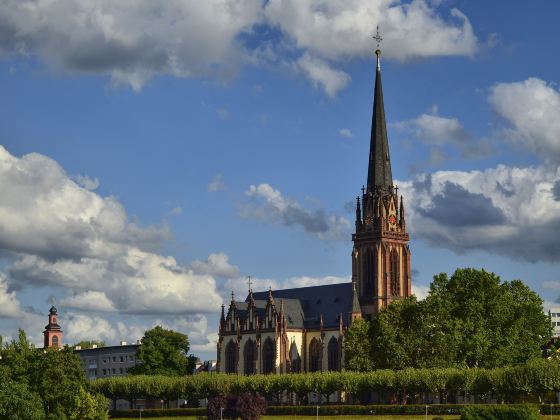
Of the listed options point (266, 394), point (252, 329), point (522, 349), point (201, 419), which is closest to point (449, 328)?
point (522, 349)

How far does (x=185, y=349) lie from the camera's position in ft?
629

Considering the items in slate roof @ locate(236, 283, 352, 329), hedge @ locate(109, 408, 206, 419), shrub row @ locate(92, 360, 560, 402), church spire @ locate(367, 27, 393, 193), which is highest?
church spire @ locate(367, 27, 393, 193)

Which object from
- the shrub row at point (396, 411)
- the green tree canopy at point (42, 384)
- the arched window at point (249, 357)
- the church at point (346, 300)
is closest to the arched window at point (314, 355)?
the church at point (346, 300)

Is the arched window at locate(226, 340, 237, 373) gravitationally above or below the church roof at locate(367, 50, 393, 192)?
below

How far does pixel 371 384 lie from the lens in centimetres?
14562

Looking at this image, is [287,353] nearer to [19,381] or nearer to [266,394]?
[266,394]

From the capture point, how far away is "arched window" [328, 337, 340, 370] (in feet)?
591

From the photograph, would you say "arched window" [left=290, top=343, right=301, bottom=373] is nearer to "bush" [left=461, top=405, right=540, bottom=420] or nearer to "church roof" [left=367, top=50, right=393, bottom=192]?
"church roof" [left=367, top=50, right=393, bottom=192]

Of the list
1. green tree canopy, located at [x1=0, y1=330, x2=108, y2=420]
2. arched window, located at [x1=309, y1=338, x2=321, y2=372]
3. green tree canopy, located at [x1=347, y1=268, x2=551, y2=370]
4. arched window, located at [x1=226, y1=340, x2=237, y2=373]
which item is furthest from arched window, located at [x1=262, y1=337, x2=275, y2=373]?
green tree canopy, located at [x1=0, y1=330, x2=108, y2=420]

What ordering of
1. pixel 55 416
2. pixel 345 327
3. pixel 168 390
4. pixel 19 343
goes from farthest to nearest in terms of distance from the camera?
pixel 345 327 → pixel 168 390 → pixel 19 343 → pixel 55 416

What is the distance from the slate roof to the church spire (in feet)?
57.3

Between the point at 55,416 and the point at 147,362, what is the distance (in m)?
65.6

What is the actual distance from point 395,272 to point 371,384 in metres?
40.2

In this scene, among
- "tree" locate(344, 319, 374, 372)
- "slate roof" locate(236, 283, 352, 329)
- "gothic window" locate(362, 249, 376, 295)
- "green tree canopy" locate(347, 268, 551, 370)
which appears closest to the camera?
"green tree canopy" locate(347, 268, 551, 370)
